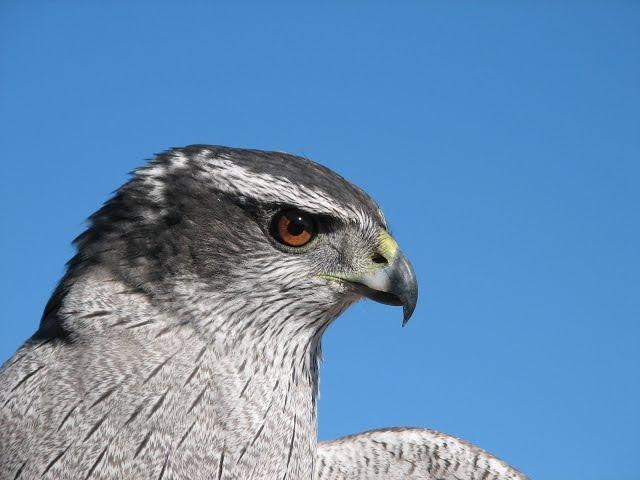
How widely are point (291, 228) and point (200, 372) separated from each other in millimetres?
989

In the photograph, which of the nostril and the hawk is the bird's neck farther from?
the nostril

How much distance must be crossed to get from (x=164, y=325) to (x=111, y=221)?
759 mm

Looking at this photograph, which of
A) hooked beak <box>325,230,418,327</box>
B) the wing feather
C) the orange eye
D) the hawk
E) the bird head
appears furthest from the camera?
the wing feather

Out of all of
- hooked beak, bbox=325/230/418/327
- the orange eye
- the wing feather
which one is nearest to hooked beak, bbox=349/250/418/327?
hooked beak, bbox=325/230/418/327

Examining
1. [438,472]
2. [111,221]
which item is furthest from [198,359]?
[438,472]

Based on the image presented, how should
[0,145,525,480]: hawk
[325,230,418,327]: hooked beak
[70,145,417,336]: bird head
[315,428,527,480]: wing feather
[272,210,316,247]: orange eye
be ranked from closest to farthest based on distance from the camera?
1. [0,145,525,480]: hawk
2. [70,145,417,336]: bird head
3. [272,210,316,247]: orange eye
4. [325,230,418,327]: hooked beak
5. [315,428,527,480]: wing feather

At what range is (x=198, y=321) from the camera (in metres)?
4.93

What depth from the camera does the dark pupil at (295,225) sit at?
5199mm

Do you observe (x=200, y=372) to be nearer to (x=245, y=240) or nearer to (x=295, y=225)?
(x=245, y=240)

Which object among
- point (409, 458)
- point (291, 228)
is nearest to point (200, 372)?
point (291, 228)

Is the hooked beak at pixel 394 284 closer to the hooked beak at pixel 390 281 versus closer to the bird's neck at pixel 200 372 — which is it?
the hooked beak at pixel 390 281

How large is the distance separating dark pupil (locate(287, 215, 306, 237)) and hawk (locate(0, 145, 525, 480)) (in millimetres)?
13

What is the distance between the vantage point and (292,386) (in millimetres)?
5266

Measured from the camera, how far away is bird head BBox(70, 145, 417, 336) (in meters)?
5.00
